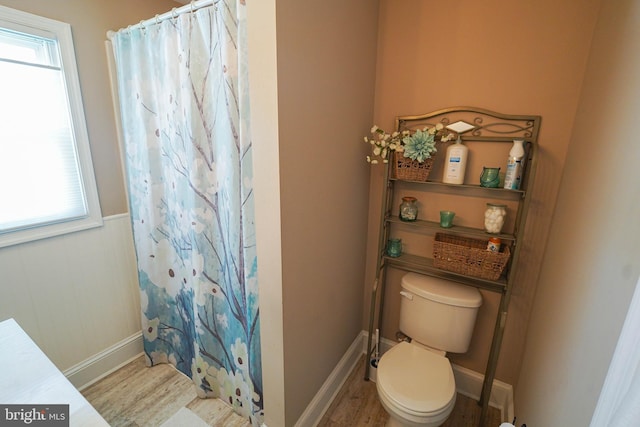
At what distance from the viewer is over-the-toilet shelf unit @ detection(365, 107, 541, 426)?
1.32 m

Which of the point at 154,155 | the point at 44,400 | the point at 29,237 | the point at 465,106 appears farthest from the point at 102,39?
the point at 465,106

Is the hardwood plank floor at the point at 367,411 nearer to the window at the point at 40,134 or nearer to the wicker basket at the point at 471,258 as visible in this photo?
the wicker basket at the point at 471,258

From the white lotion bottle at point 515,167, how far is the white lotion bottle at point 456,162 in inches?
7.6

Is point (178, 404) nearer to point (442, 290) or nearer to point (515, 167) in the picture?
point (442, 290)

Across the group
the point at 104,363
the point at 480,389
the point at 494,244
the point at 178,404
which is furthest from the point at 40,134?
the point at 480,389

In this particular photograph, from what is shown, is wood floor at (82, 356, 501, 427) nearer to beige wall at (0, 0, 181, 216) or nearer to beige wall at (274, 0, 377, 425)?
beige wall at (274, 0, 377, 425)

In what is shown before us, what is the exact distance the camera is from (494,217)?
4.46 feet

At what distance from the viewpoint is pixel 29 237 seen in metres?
1.43

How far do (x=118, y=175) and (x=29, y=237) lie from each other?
55 cm

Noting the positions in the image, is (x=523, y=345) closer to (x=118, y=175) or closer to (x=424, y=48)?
(x=424, y=48)

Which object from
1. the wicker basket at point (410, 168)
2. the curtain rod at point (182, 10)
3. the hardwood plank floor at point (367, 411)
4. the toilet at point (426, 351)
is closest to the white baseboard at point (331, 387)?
the hardwood plank floor at point (367, 411)

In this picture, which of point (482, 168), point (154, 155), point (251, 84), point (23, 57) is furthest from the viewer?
point (154, 155)

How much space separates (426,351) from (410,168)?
40.2 inches

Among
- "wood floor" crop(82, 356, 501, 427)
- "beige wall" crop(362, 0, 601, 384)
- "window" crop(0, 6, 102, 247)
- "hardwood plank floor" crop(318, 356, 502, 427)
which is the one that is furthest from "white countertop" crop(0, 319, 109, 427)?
"beige wall" crop(362, 0, 601, 384)
